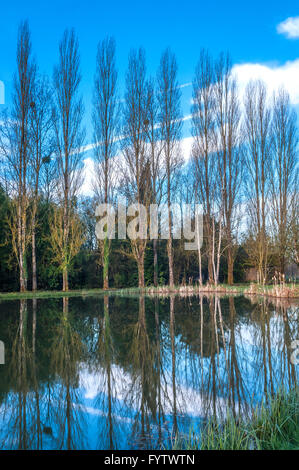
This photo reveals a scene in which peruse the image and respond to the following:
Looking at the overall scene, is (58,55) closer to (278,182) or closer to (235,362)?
(278,182)

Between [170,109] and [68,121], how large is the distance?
17.1ft

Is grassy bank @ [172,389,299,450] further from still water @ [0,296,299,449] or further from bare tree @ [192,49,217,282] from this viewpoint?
bare tree @ [192,49,217,282]

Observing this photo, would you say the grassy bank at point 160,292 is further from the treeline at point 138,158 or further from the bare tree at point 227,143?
the bare tree at point 227,143

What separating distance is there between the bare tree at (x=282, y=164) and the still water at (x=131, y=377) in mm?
13019

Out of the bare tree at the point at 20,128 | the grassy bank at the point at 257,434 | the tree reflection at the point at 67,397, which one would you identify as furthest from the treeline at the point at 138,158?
the grassy bank at the point at 257,434

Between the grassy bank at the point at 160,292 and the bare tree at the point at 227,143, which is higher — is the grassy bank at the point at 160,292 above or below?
below

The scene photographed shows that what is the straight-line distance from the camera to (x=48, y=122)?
1830 centimetres

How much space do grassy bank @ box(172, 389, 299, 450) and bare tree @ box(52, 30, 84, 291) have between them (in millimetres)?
16179

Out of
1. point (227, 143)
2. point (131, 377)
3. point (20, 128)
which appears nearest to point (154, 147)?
point (227, 143)

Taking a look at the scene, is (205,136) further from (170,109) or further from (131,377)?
(131,377)

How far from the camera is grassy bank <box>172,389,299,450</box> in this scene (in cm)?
224

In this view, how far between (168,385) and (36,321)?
5256 mm

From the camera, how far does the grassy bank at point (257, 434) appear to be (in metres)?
2.24

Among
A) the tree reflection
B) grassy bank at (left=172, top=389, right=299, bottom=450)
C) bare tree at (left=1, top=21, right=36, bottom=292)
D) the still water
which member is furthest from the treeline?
grassy bank at (left=172, top=389, right=299, bottom=450)
